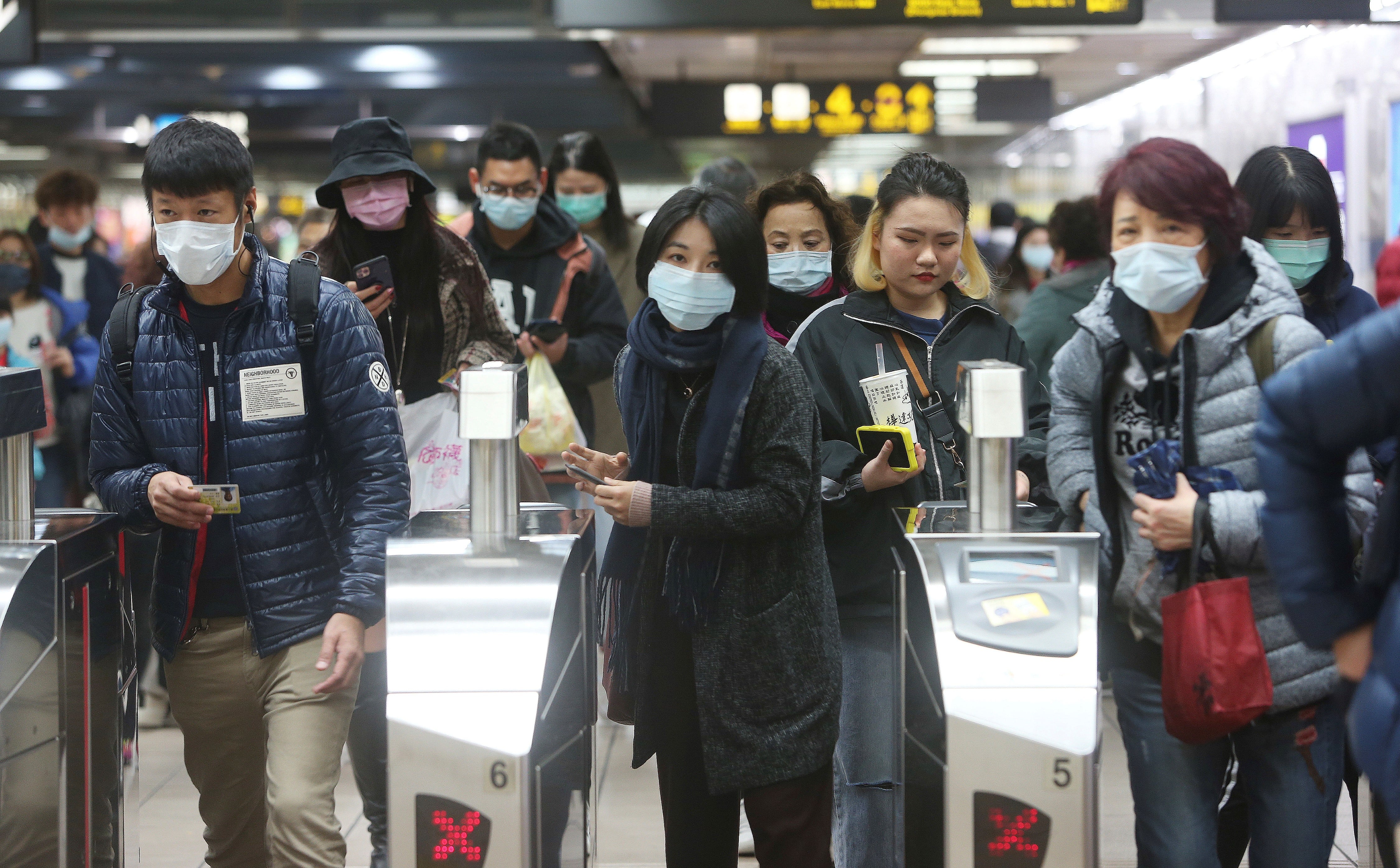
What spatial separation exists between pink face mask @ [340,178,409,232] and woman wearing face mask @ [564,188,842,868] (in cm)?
104

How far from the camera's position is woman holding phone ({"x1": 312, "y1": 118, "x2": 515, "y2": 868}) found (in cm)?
320

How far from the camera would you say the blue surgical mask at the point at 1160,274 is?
2.27m

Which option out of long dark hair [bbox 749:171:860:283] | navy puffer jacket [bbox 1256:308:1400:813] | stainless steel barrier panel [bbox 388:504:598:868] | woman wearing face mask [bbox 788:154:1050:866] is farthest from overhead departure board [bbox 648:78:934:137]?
navy puffer jacket [bbox 1256:308:1400:813]

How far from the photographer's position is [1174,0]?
8125mm

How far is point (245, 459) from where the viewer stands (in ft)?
7.90

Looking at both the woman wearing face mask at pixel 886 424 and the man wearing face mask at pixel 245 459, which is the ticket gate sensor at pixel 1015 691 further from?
the man wearing face mask at pixel 245 459

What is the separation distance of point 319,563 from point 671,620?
0.64 m

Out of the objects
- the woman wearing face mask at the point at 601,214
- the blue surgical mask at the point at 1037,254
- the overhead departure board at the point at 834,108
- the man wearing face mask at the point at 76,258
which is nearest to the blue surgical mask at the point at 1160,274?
the woman wearing face mask at the point at 601,214

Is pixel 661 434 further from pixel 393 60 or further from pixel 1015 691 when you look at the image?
pixel 393 60

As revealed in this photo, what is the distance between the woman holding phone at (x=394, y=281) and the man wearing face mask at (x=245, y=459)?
0.70 m

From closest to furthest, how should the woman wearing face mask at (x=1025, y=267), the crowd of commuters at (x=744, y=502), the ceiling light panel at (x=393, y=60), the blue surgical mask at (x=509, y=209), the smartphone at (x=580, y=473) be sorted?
the crowd of commuters at (x=744, y=502) → the smartphone at (x=580, y=473) → the blue surgical mask at (x=509, y=209) → the woman wearing face mask at (x=1025, y=267) → the ceiling light panel at (x=393, y=60)

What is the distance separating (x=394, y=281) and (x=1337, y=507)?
88.5 inches

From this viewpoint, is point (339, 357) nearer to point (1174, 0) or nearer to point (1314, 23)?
point (1314, 23)

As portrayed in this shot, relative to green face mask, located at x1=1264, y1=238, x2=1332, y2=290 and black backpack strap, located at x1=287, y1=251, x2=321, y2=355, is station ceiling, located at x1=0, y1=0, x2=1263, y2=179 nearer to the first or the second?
green face mask, located at x1=1264, y1=238, x2=1332, y2=290
